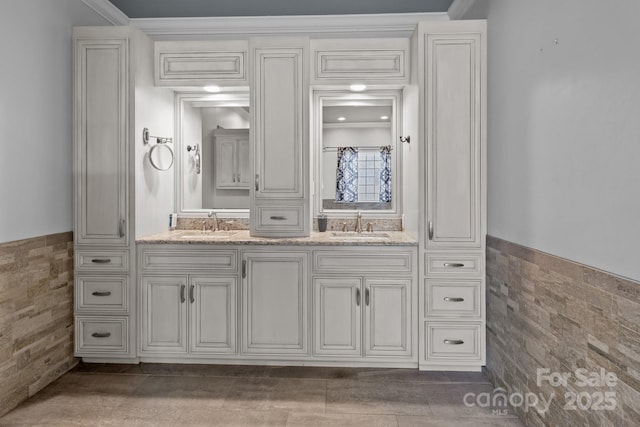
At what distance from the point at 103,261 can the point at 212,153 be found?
1239 millimetres

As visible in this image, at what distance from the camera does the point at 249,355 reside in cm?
307

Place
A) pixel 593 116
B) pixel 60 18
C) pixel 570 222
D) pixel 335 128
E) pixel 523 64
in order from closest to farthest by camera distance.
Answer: pixel 593 116, pixel 570 222, pixel 523 64, pixel 60 18, pixel 335 128

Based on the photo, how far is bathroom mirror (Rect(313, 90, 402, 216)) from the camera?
12.1ft

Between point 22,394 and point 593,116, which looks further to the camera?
point 22,394

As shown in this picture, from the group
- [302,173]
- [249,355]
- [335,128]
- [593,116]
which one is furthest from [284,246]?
[593,116]

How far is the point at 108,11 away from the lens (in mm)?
3414

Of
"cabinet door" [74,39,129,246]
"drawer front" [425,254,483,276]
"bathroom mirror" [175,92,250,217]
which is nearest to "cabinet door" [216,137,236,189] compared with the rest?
"bathroom mirror" [175,92,250,217]

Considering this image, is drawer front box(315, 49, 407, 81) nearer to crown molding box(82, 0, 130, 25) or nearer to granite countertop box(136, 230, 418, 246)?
granite countertop box(136, 230, 418, 246)

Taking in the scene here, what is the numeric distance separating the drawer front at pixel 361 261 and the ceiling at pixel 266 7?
1927 mm

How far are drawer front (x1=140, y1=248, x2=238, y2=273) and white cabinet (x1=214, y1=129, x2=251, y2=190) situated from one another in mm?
833

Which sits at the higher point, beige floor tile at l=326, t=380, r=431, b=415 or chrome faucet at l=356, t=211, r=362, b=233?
chrome faucet at l=356, t=211, r=362, b=233

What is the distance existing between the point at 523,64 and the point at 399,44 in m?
1.09

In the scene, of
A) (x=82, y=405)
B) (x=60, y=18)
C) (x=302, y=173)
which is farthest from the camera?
(x=302, y=173)

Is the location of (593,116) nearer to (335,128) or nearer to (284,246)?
(284,246)
